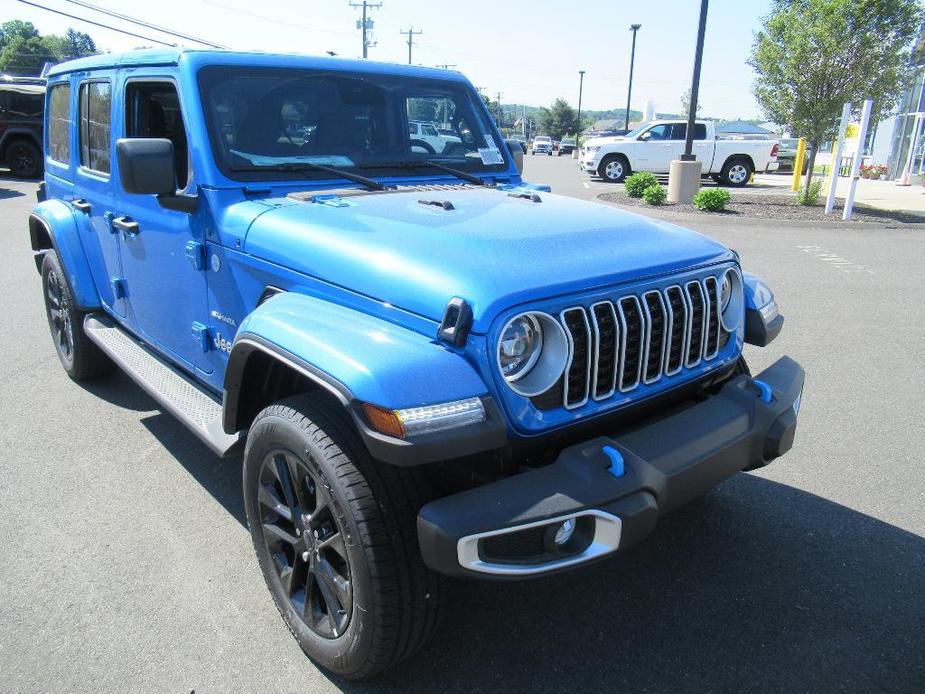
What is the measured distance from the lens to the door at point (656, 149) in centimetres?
2131

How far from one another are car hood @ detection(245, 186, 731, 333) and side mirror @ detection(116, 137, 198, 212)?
43 cm

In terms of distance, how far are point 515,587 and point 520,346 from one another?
49.0 inches

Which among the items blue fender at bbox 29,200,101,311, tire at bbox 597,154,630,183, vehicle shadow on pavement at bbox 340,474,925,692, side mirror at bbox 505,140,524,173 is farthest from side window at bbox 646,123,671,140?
vehicle shadow on pavement at bbox 340,474,925,692

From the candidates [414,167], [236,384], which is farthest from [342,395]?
[414,167]

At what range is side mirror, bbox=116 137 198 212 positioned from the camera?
110 inches

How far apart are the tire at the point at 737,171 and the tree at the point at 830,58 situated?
557 centimetres

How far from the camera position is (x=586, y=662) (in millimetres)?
2484

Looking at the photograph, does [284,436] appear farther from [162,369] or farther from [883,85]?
[883,85]

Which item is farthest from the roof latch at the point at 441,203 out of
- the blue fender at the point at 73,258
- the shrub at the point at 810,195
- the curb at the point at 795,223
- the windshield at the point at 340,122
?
the shrub at the point at 810,195

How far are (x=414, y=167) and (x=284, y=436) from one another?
1.84 meters

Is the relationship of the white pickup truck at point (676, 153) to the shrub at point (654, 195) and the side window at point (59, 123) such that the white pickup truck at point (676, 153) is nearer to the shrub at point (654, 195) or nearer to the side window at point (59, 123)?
the shrub at point (654, 195)

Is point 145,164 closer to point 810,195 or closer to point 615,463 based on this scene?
point 615,463

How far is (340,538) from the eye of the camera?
2199mm

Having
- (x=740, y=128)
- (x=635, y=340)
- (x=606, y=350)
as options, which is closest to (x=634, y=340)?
(x=635, y=340)
